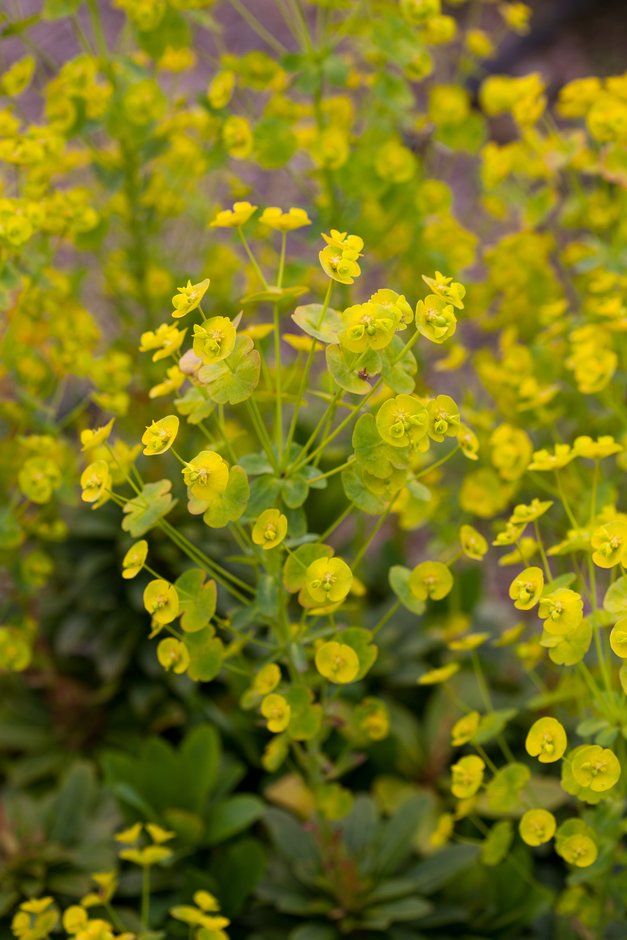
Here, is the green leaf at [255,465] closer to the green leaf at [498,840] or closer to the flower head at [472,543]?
the flower head at [472,543]

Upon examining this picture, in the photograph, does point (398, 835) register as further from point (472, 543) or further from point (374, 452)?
point (374, 452)

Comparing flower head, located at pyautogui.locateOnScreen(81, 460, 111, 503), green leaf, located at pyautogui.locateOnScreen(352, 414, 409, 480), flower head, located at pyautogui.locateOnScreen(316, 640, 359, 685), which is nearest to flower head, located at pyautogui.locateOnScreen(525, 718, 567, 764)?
flower head, located at pyautogui.locateOnScreen(316, 640, 359, 685)

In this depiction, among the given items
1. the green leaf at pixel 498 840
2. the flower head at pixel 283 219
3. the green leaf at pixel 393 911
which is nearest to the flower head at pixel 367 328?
the flower head at pixel 283 219

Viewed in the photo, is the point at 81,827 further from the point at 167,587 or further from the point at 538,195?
the point at 538,195

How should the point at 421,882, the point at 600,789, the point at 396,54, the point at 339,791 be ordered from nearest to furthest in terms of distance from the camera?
the point at 600,789
the point at 339,791
the point at 421,882
the point at 396,54

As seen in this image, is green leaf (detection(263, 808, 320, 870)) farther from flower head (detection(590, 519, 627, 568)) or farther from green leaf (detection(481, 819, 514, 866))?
flower head (detection(590, 519, 627, 568))

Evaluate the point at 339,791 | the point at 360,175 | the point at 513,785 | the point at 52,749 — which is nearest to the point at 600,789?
the point at 513,785

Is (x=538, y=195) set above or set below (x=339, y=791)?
above

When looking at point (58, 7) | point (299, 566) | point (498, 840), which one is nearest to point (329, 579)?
point (299, 566)
